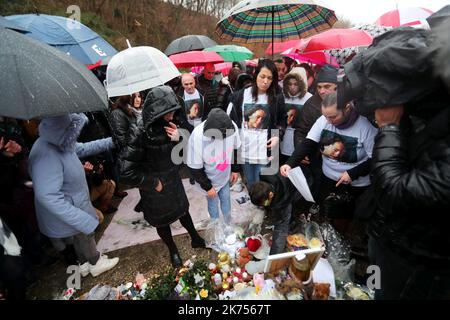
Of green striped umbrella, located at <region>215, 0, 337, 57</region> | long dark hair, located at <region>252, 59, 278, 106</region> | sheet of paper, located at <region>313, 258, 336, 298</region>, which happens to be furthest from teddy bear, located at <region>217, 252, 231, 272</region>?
green striped umbrella, located at <region>215, 0, 337, 57</region>

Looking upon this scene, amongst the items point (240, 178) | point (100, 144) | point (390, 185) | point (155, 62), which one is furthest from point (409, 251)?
point (240, 178)

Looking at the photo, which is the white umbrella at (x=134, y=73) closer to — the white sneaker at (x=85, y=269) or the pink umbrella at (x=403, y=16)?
the white sneaker at (x=85, y=269)

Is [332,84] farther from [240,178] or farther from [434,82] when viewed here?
[240,178]

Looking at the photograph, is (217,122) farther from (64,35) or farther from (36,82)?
(64,35)

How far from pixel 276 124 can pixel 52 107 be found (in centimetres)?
228

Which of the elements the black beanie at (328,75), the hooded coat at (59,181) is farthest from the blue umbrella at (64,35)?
the black beanie at (328,75)

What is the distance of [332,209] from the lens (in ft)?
7.68

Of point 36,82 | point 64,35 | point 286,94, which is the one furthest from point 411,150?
point 64,35

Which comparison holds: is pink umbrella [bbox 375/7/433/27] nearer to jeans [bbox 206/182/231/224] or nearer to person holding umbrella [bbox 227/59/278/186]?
person holding umbrella [bbox 227/59/278/186]

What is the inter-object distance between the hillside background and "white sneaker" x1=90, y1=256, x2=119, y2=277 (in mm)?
9960

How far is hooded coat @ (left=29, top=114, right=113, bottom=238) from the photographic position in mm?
1873

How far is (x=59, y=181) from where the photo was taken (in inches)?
75.4

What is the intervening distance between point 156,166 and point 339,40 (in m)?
2.97

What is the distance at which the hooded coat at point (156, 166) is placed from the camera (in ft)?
6.36
